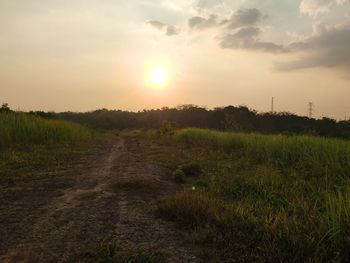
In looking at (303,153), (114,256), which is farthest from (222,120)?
(114,256)

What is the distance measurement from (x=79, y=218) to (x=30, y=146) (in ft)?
39.5

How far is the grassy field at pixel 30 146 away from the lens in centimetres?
1169

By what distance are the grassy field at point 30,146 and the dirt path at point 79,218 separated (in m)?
2.15

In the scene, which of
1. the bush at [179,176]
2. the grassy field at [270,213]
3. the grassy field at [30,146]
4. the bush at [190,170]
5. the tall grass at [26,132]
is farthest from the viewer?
the tall grass at [26,132]

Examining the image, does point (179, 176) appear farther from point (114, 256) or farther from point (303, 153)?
point (114, 256)

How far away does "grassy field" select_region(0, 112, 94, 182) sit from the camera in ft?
38.3

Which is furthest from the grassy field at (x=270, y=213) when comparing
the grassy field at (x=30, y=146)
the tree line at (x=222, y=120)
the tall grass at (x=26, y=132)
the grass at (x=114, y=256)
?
the tree line at (x=222, y=120)

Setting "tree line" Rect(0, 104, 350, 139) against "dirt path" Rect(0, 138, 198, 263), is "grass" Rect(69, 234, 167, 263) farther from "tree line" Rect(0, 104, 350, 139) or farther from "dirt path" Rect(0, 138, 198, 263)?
"tree line" Rect(0, 104, 350, 139)

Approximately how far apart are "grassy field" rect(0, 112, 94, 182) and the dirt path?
7.04ft

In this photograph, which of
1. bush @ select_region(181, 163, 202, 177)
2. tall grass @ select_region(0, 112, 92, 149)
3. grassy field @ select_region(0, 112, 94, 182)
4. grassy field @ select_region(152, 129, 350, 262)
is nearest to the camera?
grassy field @ select_region(152, 129, 350, 262)

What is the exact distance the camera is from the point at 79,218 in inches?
241

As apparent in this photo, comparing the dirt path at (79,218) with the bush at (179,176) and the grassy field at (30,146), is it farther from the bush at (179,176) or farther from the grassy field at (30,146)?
the grassy field at (30,146)

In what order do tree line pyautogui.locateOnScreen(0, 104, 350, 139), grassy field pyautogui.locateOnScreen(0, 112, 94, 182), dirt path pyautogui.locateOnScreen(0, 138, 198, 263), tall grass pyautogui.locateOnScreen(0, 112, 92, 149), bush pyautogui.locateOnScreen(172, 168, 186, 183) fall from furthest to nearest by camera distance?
1. tree line pyautogui.locateOnScreen(0, 104, 350, 139)
2. tall grass pyautogui.locateOnScreen(0, 112, 92, 149)
3. grassy field pyautogui.locateOnScreen(0, 112, 94, 182)
4. bush pyautogui.locateOnScreen(172, 168, 186, 183)
5. dirt path pyautogui.locateOnScreen(0, 138, 198, 263)

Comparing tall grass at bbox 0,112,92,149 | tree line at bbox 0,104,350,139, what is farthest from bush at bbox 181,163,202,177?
tree line at bbox 0,104,350,139
